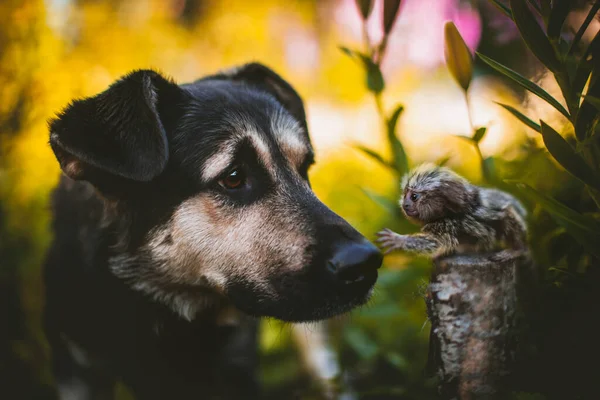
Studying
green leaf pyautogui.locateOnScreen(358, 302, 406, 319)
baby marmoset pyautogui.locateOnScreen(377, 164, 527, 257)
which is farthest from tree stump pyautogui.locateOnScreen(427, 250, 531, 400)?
green leaf pyautogui.locateOnScreen(358, 302, 406, 319)

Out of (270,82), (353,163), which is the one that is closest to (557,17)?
(270,82)

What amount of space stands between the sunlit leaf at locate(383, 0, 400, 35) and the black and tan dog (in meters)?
0.80

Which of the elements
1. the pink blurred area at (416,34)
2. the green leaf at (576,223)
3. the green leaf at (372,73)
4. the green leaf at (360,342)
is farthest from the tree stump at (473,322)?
the pink blurred area at (416,34)

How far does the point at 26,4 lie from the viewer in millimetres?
3662

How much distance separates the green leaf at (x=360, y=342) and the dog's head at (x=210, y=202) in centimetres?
120

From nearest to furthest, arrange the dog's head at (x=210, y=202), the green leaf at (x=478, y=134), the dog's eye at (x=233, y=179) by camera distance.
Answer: the green leaf at (x=478, y=134)
the dog's head at (x=210, y=202)
the dog's eye at (x=233, y=179)

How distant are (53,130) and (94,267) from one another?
84cm

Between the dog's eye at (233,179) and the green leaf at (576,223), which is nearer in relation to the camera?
the green leaf at (576,223)

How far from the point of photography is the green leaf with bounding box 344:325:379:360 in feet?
10.8

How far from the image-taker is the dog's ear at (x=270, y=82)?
3.33m

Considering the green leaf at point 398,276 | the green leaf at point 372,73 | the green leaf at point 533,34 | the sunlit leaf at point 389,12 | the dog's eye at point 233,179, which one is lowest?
the green leaf at point 398,276

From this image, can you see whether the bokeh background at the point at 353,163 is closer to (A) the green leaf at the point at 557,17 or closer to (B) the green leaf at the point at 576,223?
(B) the green leaf at the point at 576,223

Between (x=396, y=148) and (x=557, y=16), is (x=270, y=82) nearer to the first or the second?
(x=396, y=148)

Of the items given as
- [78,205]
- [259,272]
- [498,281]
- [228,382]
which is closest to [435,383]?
[498,281]
